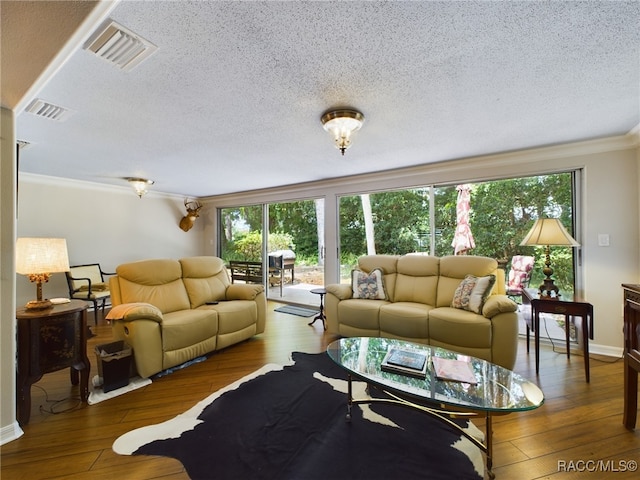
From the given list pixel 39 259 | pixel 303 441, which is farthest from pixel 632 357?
pixel 39 259

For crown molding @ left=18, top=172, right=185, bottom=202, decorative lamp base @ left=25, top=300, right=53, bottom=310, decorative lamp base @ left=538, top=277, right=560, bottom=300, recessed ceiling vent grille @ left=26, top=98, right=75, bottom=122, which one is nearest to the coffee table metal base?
decorative lamp base @ left=538, top=277, right=560, bottom=300

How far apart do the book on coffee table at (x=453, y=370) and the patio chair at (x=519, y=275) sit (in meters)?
2.33

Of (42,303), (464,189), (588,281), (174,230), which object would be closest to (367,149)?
(464,189)

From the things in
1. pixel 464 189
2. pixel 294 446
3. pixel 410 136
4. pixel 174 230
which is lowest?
pixel 294 446

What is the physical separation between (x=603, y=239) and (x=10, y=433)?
5.21 meters

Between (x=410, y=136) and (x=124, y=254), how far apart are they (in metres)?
5.55

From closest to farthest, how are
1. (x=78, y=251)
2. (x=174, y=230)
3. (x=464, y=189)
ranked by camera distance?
(x=464, y=189) < (x=78, y=251) < (x=174, y=230)

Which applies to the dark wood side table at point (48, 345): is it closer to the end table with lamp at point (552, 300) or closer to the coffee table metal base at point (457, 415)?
the coffee table metal base at point (457, 415)

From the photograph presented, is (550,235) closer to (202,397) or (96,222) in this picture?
(202,397)

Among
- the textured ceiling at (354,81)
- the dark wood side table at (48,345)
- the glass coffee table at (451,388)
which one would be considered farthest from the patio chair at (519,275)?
the dark wood side table at (48,345)

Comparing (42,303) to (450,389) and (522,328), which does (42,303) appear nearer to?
(450,389)

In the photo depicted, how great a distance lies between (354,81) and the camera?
180 centimetres

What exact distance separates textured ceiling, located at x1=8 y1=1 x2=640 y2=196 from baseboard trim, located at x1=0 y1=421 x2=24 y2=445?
2205 millimetres

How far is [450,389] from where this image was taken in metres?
1.47
